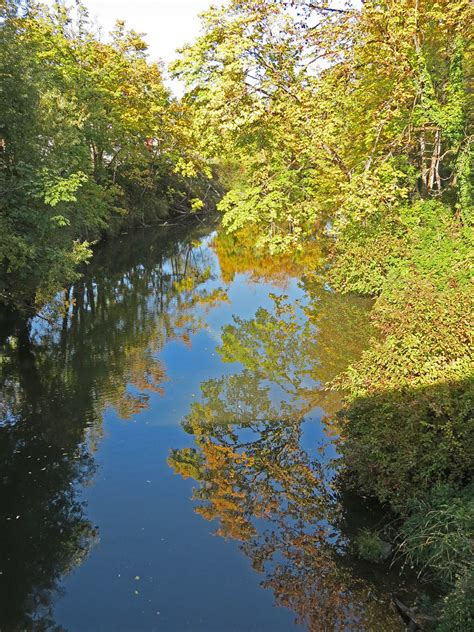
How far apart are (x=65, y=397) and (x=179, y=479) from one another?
492 cm

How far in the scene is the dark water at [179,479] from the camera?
6938 mm

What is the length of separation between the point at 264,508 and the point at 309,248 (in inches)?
1169

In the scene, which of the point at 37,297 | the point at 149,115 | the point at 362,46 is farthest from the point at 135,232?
the point at 362,46

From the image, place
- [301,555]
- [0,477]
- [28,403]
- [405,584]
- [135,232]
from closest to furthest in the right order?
1. [405,584]
2. [301,555]
3. [0,477]
4. [28,403]
5. [135,232]

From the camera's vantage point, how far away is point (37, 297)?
17.9 m

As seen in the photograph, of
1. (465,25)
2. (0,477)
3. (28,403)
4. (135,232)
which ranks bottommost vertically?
(0,477)

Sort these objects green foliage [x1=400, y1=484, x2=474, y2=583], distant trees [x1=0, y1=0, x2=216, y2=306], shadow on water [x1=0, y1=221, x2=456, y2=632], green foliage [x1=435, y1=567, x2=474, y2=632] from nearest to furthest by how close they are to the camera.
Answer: green foliage [x1=435, y1=567, x2=474, y2=632] → green foliage [x1=400, y1=484, x2=474, y2=583] → shadow on water [x1=0, y1=221, x2=456, y2=632] → distant trees [x1=0, y1=0, x2=216, y2=306]

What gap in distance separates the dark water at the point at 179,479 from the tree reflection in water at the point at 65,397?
0.13 feet

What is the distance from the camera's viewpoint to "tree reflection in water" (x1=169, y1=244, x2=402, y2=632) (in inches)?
273

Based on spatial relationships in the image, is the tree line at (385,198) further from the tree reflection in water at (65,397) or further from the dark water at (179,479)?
the tree reflection in water at (65,397)

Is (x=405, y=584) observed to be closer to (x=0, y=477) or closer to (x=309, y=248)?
(x=0, y=477)

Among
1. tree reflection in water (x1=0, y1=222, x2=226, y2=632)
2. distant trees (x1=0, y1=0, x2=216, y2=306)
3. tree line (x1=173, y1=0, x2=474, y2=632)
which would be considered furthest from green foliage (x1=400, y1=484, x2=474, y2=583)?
distant trees (x1=0, y1=0, x2=216, y2=306)

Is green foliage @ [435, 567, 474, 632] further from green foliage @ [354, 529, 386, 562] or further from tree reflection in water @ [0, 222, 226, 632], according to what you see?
tree reflection in water @ [0, 222, 226, 632]

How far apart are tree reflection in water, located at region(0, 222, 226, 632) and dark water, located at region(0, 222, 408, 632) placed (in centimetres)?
4
